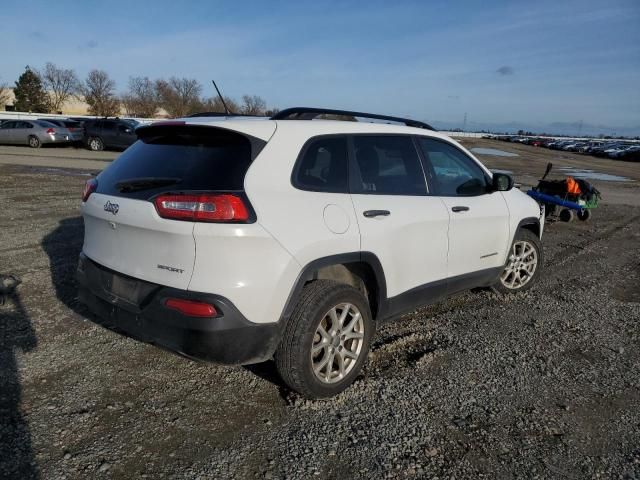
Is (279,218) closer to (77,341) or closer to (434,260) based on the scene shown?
(434,260)

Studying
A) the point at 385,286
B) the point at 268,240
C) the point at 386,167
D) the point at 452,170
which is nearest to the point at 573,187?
the point at 452,170

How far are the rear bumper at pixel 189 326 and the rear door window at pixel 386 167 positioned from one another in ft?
3.83

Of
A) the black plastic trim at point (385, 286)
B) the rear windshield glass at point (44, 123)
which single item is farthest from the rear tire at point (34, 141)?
the black plastic trim at point (385, 286)

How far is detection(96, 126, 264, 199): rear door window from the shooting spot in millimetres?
2824

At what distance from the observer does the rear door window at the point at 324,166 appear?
309 centimetres

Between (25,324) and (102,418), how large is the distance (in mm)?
1686

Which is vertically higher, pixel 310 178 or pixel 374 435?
pixel 310 178

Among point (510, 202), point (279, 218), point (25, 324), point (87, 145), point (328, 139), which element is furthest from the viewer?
point (87, 145)

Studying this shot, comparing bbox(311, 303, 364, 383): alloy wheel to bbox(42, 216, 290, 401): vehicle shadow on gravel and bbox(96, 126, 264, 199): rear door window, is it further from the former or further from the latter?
bbox(96, 126, 264, 199): rear door window

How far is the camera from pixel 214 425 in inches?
116

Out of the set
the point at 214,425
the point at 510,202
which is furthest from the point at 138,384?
the point at 510,202

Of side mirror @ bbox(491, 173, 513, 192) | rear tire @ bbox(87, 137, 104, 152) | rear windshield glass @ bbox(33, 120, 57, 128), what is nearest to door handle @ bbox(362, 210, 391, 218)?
side mirror @ bbox(491, 173, 513, 192)

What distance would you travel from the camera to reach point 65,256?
6039mm

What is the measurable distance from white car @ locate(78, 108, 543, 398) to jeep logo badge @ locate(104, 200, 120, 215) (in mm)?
12
